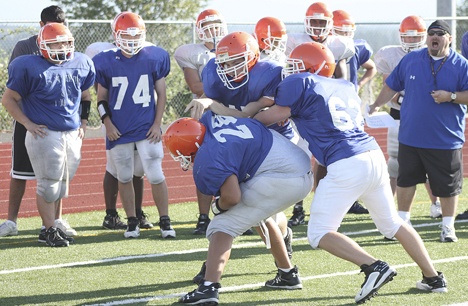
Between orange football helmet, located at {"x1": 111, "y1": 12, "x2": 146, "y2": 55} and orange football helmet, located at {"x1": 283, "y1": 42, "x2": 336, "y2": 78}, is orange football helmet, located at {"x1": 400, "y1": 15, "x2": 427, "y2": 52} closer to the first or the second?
orange football helmet, located at {"x1": 111, "y1": 12, "x2": 146, "y2": 55}

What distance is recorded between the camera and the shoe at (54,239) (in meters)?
7.28

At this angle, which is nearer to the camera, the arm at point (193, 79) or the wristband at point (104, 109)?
the wristband at point (104, 109)

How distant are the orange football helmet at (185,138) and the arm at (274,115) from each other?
371 millimetres

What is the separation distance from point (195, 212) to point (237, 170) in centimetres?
420

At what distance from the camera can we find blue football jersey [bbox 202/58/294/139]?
5699mm

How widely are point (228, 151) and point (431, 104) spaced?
2482 mm

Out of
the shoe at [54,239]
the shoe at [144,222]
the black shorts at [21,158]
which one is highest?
the black shorts at [21,158]

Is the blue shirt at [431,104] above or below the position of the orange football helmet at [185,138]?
below

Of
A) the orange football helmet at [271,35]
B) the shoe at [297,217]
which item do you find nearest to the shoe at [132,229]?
the shoe at [297,217]

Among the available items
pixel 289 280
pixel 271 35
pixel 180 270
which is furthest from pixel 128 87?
pixel 289 280

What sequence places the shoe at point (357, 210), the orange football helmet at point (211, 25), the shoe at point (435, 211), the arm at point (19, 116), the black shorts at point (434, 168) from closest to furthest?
the black shorts at point (434, 168), the arm at point (19, 116), the orange football helmet at point (211, 25), the shoe at point (435, 211), the shoe at point (357, 210)

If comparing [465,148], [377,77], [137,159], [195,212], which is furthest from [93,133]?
[377,77]

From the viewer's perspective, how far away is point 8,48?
38.7 feet

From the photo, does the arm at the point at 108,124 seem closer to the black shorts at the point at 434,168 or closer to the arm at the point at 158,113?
the arm at the point at 158,113
